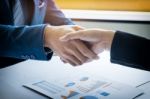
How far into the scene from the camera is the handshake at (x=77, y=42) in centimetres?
89

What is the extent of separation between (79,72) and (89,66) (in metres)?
0.09

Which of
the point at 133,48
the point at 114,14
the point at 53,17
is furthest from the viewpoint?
the point at 114,14

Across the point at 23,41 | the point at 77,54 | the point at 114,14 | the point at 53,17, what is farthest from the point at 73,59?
the point at 114,14

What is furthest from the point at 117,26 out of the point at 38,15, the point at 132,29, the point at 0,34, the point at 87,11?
the point at 0,34

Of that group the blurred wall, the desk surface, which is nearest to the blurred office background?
the blurred wall

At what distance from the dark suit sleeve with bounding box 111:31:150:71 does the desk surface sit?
3.9 inches

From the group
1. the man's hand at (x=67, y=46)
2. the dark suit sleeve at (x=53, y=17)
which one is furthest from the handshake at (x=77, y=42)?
the dark suit sleeve at (x=53, y=17)

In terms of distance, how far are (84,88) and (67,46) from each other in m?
0.15

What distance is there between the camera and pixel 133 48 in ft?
2.68

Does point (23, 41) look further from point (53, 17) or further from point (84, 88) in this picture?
point (53, 17)

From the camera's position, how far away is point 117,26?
1.80m

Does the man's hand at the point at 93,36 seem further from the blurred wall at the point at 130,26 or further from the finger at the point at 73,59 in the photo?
the blurred wall at the point at 130,26

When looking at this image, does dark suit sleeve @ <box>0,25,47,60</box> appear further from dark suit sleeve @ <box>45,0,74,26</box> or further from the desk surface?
dark suit sleeve @ <box>45,0,74,26</box>

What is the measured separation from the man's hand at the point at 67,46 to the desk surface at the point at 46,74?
84mm
